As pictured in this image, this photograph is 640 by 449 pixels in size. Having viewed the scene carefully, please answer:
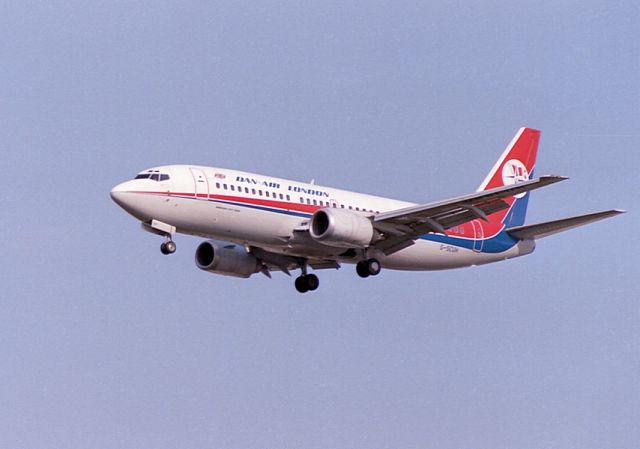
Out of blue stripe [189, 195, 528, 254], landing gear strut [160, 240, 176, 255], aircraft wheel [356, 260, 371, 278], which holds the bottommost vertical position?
landing gear strut [160, 240, 176, 255]

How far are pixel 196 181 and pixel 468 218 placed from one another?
1127 cm

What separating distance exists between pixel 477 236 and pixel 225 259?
1143 centimetres

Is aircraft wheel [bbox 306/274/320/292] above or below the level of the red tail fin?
below

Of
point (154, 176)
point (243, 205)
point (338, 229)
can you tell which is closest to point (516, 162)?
point (338, 229)

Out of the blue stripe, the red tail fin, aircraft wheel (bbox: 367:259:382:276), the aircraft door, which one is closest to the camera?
aircraft wheel (bbox: 367:259:382:276)

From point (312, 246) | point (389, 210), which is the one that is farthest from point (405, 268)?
point (312, 246)

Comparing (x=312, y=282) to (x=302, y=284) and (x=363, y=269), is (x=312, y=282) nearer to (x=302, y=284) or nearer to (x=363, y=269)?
(x=302, y=284)

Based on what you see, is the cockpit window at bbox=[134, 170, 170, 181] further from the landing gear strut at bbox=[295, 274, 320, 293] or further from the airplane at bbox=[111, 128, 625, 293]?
the landing gear strut at bbox=[295, 274, 320, 293]

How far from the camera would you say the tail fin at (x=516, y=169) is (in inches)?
2267

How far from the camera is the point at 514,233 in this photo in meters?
54.1

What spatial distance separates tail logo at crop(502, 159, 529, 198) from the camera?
5800cm

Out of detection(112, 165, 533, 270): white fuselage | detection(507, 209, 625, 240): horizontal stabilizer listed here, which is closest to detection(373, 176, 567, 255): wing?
detection(112, 165, 533, 270): white fuselage

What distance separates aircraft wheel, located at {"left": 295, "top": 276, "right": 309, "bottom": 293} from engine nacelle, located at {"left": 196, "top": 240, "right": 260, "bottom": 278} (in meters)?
2.01

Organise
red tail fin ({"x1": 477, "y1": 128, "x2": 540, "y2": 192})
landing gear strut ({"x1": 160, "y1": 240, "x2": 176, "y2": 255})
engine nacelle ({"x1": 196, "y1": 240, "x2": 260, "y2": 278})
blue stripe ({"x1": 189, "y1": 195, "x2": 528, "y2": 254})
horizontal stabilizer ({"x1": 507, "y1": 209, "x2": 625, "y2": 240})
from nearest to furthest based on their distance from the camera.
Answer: landing gear strut ({"x1": 160, "y1": 240, "x2": 176, "y2": 255}) < horizontal stabilizer ({"x1": 507, "y1": 209, "x2": 625, "y2": 240}) < engine nacelle ({"x1": 196, "y1": 240, "x2": 260, "y2": 278}) < blue stripe ({"x1": 189, "y1": 195, "x2": 528, "y2": 254}) < red tail fin ({"x1": 477, "y1": 128, "x2": 540, "y2": 192})
